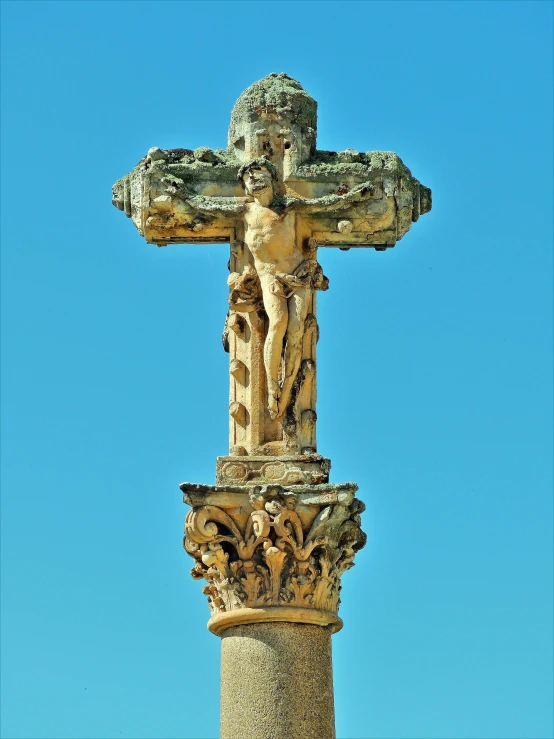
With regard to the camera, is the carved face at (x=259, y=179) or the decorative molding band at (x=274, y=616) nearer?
the decorative molding band at (x=274, y=616)

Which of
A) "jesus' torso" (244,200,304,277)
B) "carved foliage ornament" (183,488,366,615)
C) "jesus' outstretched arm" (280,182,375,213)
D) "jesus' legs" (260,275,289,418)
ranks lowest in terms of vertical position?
"carved foliage ornament" (183,488,366,615)

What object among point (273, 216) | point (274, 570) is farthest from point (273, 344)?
point (274, 570)

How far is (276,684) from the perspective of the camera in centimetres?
2206

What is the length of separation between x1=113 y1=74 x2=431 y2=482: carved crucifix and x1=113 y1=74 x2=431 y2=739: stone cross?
0.02 m

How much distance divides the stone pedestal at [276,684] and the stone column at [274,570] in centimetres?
1

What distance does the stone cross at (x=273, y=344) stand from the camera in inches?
884

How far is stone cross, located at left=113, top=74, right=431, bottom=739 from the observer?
22453mm

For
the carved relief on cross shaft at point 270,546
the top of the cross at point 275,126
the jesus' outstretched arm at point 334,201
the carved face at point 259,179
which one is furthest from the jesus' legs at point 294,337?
the top of the cross at point 275,126

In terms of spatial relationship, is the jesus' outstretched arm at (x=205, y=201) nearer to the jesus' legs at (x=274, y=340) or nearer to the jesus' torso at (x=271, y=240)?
the jesus' torso at (x=271, y=240)

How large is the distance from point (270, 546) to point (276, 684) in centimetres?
148

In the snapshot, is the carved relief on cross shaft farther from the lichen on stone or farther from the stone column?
the lichen on stone


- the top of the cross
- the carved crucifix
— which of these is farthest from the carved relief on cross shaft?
the top of the cross

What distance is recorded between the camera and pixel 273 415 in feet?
76.7

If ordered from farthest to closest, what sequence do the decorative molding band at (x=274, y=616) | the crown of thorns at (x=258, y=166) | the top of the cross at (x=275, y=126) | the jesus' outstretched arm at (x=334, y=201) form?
the top of the cross at (x=275, y=126), the jesus' outstretched arm at (x=334, y=201), the crown of thorns at (x=258, y=166), the decorative molding band at (x=274, y=616)
